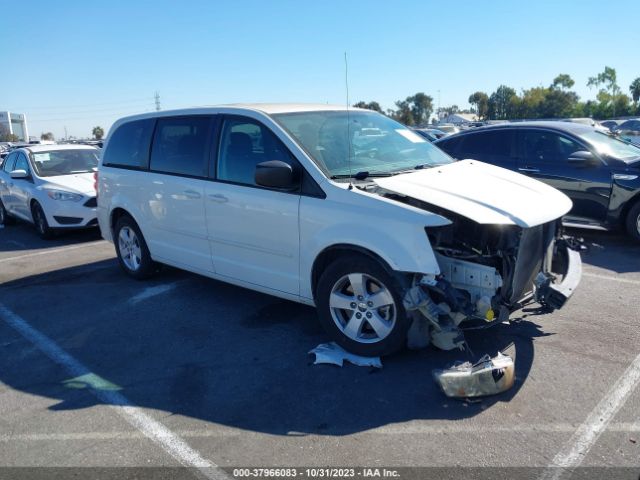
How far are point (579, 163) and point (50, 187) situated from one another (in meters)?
8.37

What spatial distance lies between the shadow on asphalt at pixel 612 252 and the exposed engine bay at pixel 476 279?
2131mm

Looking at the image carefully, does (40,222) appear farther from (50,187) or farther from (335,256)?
(335,256)

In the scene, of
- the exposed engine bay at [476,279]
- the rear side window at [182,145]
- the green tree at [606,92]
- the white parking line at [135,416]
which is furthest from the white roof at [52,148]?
the green tree at [606,92]

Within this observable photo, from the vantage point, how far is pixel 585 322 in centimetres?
471

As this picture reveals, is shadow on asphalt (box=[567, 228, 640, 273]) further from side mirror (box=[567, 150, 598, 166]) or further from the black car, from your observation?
side mirror (box=[567, 150, 598, 166])

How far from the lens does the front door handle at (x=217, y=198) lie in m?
4.93

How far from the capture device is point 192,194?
17.3ft

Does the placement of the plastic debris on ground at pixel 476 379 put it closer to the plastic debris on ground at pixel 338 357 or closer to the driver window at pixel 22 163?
the plastic debris on ground at pixel 338 357

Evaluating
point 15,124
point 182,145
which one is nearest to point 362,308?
point 182,145

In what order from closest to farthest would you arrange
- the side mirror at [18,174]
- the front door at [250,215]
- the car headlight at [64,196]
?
the front door at [250,215], the car headlight at [64,196], the side mirror at [18,174]

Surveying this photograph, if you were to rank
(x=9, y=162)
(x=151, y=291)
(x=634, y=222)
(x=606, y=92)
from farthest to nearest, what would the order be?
(x=606, y=92)
(x=9, y=162)
(x=634, y=222)
(x=151, y=291)

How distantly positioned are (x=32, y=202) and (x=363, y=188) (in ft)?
25.5

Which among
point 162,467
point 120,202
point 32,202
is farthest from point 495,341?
point 32,202

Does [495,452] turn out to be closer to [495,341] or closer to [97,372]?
[495,341]
